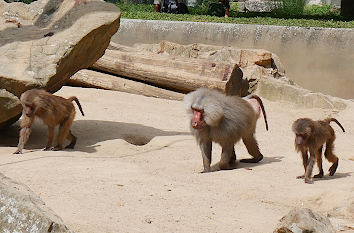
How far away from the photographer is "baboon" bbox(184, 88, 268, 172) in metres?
7.03

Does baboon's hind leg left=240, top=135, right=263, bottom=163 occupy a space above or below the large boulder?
below

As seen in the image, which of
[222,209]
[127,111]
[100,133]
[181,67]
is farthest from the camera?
[181,67]

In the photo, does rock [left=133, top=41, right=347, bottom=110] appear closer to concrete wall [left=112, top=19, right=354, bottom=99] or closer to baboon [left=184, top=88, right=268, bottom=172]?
concrete wall [left=112, top=19, right=354, bottom=99]

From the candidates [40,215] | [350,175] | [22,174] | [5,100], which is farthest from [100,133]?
[40,215]

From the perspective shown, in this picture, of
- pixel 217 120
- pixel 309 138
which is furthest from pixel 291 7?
pixel 309 138

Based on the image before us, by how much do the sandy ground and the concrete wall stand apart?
345 cm

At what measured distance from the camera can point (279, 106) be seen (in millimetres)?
11859

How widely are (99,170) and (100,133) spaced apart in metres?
2.36

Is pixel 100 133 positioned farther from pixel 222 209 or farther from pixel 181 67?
pixel 222 209

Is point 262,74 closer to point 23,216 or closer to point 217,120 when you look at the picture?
point 217,120

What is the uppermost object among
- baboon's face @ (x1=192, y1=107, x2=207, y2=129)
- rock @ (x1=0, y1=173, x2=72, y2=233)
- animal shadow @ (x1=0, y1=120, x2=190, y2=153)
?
rock @ (x1=0, y1=173, x2=72, y2=233)

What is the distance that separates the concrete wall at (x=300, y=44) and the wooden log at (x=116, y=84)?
10.7 feet

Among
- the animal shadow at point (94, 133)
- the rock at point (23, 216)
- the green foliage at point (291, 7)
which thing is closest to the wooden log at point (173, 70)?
the animal shadow at point (94, 133)

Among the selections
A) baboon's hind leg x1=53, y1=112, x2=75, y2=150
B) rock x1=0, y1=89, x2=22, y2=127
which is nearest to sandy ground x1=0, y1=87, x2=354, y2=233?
baboon's hind leg x1=53, y1=112, x2=75, y2=150
